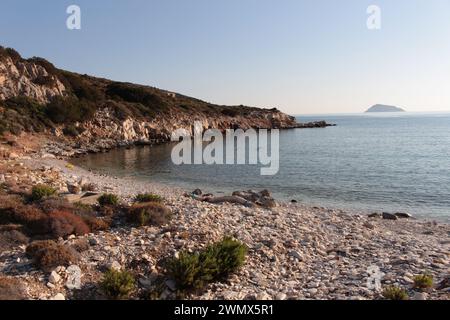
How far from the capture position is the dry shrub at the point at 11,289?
343 inches

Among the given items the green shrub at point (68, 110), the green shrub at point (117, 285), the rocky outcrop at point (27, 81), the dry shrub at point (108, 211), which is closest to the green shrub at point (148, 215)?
the dry shrub at point (108, 211)

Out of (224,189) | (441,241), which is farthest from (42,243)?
(224,189)

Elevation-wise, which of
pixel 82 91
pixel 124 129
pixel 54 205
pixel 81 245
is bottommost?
pixel 81 245

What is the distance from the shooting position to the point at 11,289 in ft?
29.3

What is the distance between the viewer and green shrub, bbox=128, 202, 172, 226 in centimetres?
1438

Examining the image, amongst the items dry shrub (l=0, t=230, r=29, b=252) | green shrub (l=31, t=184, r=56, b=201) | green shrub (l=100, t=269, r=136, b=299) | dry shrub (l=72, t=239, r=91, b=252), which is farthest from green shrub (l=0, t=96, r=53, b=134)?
green shrub (l=100, t=269, r=136, b=299)

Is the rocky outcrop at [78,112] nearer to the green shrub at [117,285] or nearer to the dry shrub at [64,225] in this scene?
the dry shrub at [64,225]

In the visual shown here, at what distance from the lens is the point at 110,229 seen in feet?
45.7

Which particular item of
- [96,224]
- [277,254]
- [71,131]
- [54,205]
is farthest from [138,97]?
[277,254]

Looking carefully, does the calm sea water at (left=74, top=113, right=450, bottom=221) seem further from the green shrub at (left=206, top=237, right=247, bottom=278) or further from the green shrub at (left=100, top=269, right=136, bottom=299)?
the green shrub at (left=100, top=269, right=136, bottom=299)

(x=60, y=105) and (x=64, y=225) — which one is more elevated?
(x=60, y=105)

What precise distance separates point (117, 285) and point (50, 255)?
2.57 m

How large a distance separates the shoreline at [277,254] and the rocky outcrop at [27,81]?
48750 mm

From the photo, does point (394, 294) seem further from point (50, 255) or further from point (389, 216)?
point (389, 216)
